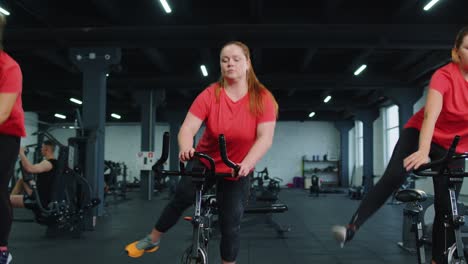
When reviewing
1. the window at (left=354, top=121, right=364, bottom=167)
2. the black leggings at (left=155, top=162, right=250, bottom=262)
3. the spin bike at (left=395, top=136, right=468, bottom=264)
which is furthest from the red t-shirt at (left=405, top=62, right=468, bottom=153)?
the window at (left=354, top=121, right=364, bottom=167)

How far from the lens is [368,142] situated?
1407 centimetres

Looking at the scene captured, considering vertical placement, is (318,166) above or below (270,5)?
below

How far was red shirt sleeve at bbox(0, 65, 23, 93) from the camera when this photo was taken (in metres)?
1.77

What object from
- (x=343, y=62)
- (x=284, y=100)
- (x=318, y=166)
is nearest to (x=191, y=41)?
(x=343, y=62)

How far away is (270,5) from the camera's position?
21.7 ft

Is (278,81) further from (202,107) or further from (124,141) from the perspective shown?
(124,141)

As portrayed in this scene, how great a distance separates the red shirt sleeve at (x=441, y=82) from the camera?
5.61 feet

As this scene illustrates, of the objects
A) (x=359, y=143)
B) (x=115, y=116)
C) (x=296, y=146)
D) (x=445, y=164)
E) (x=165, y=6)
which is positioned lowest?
(x=445, y=164)

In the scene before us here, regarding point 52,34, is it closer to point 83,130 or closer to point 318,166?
point 83,130

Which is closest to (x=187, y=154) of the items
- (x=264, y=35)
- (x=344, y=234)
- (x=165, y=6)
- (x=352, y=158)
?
(x=344, y=234)

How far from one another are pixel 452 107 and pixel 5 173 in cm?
197

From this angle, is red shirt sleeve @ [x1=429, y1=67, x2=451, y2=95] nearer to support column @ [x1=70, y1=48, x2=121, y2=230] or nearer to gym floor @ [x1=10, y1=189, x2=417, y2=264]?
gym floor @ [x1=10, y1=189, x2=417, y2=264]

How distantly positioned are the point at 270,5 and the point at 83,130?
3.48 metres

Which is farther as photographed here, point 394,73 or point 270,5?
point 394,73
